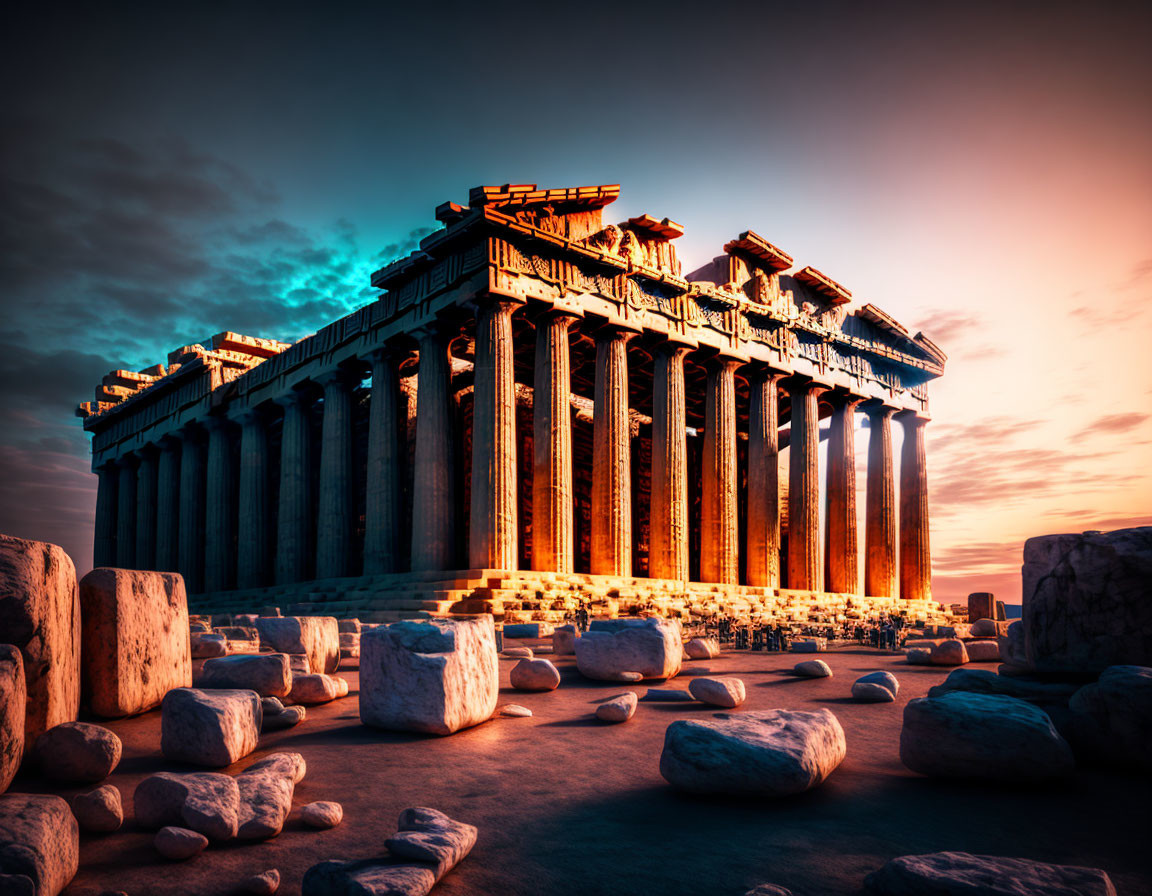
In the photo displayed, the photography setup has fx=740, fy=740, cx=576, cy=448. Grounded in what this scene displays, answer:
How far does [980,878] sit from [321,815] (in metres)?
3.10

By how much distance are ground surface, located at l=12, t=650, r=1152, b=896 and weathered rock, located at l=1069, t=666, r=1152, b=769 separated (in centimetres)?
18

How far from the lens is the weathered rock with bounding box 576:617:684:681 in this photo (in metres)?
8.41

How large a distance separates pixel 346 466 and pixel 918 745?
22244 mm

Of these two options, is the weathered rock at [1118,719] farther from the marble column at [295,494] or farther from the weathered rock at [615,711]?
the marble column at [295,494]

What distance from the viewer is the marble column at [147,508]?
1405 inches

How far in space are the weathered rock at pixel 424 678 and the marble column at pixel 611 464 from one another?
1486cm

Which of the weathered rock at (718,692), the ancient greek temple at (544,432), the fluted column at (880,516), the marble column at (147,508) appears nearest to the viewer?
the weathered rock at (718,692)

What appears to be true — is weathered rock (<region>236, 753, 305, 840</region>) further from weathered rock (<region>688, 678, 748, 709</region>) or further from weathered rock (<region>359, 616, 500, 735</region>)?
weathered rock (<region>688, 678, 748, 709</region>)

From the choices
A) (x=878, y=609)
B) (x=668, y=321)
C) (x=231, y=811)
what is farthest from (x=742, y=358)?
(x=231, y=811)

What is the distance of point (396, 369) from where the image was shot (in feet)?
76.7

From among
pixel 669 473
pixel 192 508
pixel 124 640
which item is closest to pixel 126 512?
pixel 192 508

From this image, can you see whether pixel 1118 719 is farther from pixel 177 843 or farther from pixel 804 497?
pixel 804 497

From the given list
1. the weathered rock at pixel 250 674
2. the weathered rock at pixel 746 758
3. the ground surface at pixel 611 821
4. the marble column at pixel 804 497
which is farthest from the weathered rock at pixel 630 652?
the marble column at pixel 804 497

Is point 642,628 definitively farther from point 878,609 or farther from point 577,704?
point 878,609
